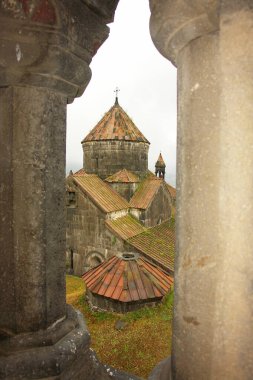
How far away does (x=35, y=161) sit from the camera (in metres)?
1.33

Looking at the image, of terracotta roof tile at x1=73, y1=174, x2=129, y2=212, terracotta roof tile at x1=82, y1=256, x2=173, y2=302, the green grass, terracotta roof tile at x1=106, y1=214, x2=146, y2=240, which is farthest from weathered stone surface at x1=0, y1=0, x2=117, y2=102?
terracotta roof tile at x1=73, y1=174, x2=129, y2=212

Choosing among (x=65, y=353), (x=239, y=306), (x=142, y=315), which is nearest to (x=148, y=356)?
(x=142, y=315)

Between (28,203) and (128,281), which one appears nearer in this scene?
(28,203)

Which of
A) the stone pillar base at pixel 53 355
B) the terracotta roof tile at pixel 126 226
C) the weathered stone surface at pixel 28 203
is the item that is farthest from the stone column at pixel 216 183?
the terracotta roof tile at pixel 126 226

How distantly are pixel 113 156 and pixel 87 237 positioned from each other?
4.39m

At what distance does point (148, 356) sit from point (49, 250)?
18.0 feet

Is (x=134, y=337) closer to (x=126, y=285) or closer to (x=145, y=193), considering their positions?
(x=126, y=285)

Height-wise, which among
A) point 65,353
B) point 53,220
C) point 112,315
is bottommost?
point 112,315

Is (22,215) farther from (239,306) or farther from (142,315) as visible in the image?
(142,315)

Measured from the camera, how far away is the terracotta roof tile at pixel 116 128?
1391 centimetres

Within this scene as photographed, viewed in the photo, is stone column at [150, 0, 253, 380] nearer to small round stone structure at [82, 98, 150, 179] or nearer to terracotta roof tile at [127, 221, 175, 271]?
terracotta roof tile at [127, 221, 175, 271]

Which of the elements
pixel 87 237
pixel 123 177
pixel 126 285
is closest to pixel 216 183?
pixel 126 285

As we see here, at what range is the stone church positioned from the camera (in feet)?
37.0

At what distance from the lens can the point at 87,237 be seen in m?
11.9
